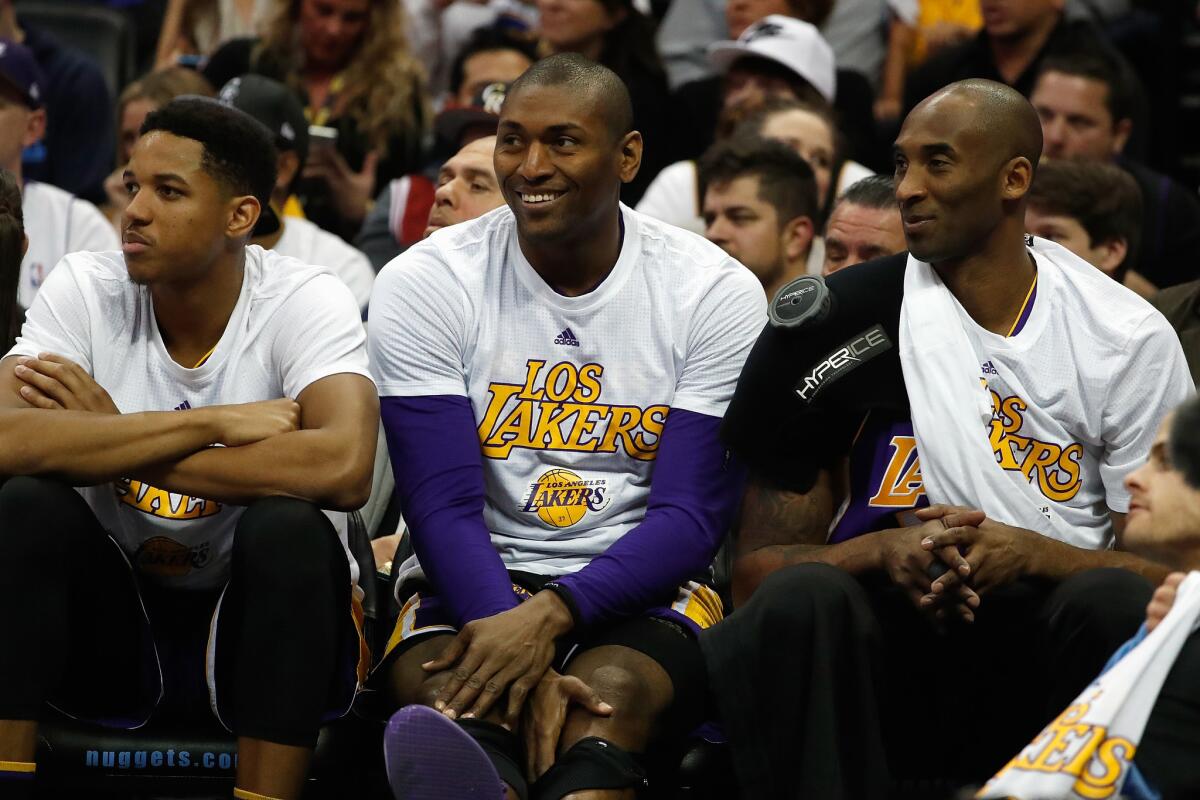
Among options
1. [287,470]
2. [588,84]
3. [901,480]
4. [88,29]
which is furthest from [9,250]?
[88,29]

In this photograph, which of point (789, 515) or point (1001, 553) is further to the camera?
point (789, 515)

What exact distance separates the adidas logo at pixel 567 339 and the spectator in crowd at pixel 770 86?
2.54 m

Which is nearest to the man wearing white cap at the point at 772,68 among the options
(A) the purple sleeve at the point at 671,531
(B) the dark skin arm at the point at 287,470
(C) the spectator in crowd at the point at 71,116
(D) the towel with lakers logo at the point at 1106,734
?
(C) the spectator in crowd at the point at 71,116

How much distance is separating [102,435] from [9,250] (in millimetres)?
736

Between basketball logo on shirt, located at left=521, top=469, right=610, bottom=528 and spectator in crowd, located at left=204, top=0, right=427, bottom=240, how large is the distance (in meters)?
2.84

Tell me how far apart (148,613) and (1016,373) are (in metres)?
1.81

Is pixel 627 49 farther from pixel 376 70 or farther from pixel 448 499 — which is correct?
pixel 448 499

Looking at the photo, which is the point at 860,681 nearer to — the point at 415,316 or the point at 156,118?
the point at 415,316

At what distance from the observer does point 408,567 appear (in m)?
3.91

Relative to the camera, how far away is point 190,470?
351cm

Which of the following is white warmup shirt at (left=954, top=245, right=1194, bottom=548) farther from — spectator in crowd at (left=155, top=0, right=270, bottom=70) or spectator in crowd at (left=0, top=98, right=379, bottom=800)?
spectator in crowd at (left=155, top=0, right=270, bottom=70)

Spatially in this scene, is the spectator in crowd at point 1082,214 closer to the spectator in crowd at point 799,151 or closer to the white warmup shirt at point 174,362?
the spectator in crowd at point 799,151

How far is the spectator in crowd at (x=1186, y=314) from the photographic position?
436cm

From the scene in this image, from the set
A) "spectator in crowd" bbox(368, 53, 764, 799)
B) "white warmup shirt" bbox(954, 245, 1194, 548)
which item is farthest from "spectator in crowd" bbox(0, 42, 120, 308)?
"white warmup shirt" bbox(954, 245, 1194, 548)
